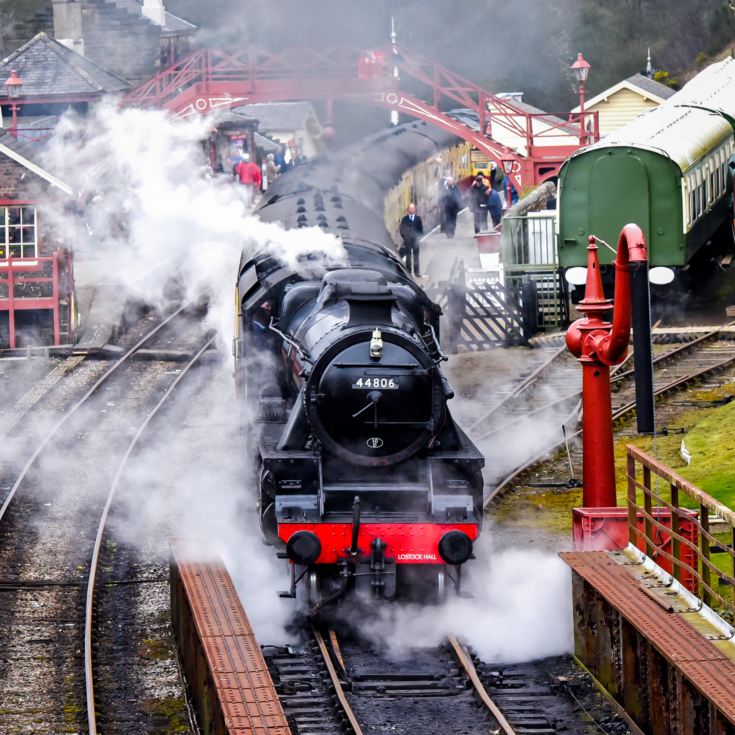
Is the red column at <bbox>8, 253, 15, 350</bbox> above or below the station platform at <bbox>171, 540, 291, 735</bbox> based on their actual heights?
above

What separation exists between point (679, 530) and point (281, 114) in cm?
4032

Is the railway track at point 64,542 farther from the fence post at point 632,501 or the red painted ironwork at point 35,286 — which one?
the fence post at point 632,501

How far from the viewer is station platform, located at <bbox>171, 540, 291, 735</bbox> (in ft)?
29.0

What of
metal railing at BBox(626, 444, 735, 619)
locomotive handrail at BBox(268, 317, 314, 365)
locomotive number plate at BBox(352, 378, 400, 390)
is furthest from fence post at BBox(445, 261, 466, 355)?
locomotive number plate at BBox(352, 378, 400, 390)

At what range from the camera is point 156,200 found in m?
20.9

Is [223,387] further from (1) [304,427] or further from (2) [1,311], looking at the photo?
(1) [304,427]

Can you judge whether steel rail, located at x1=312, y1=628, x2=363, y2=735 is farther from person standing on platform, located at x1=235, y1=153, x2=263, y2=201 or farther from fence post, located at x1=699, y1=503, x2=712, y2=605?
person standing on platform, located at x1=235, y1=153, x2=263, y2=201

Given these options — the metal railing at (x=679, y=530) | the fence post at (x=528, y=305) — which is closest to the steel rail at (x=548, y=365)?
the fence post at (x=528, y=305)

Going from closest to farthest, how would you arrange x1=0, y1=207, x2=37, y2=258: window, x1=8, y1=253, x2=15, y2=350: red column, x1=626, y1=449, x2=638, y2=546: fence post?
x1=626, y1=449, x2=638, y2=546: fence post
x1=8, y1=253, x2=15, y2=350: red column
x1=0, y1=207, x2=37, y2=258: window

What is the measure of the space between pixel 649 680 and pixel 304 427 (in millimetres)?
3662

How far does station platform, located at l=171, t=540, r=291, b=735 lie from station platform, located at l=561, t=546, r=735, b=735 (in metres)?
2.31

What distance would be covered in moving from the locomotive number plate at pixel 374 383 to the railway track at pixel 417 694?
77.1 inches

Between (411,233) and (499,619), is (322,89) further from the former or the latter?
(499,619)

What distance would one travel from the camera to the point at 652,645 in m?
9.40
